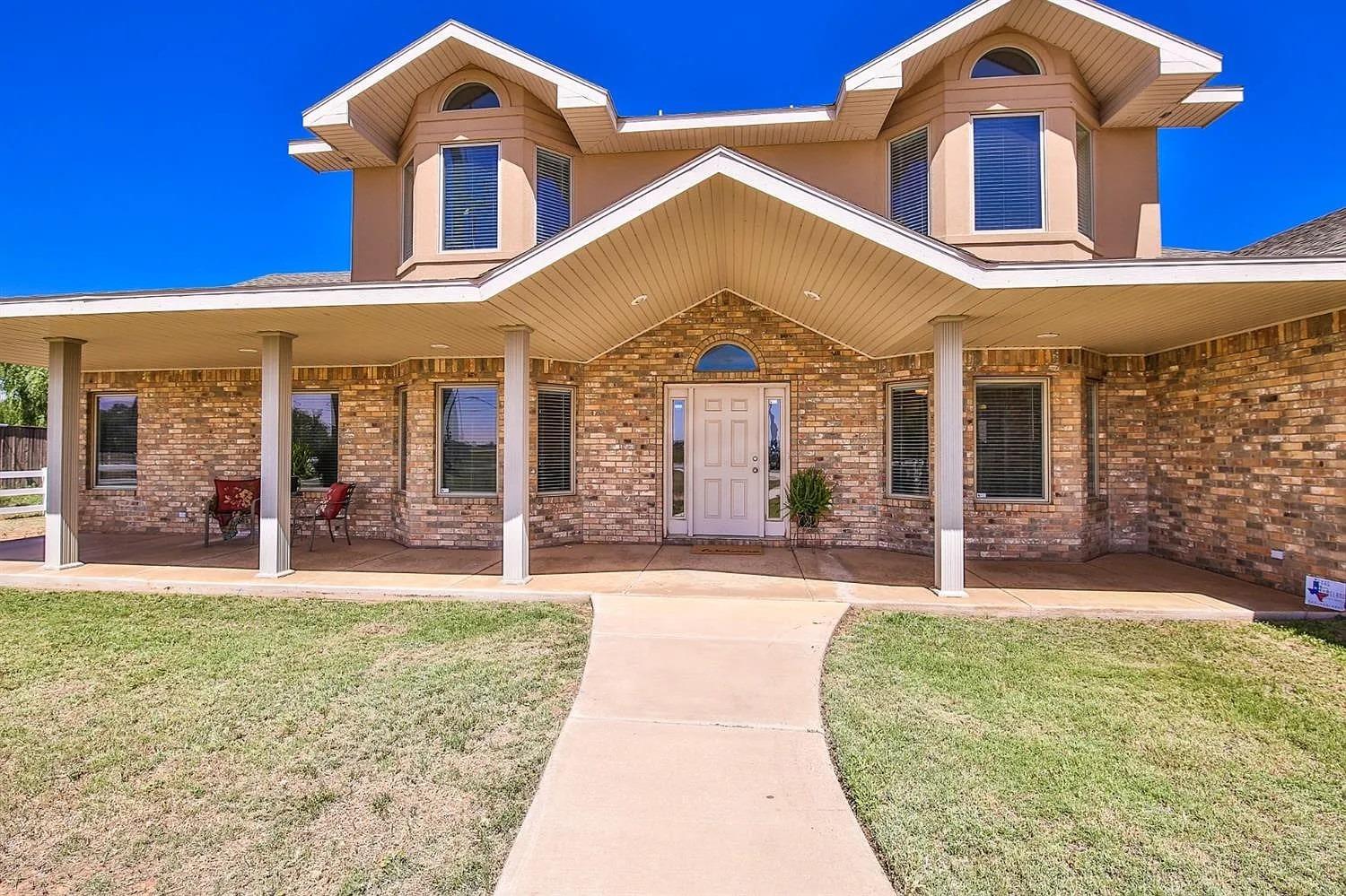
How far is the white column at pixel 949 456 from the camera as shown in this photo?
5898 millimetres

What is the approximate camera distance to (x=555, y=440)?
8828 millimetres

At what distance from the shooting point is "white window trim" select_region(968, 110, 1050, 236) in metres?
7.63

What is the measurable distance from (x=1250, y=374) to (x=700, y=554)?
6179 mm

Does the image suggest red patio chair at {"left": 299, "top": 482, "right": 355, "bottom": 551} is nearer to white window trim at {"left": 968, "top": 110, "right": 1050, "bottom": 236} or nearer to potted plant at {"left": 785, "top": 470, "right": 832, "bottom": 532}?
potted plant at {"left": 785, "top": 470, "right": 832, "bottom": 532}

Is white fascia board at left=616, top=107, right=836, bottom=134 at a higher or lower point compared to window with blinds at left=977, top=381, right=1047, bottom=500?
higher

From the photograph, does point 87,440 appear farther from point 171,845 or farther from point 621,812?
point 621,812

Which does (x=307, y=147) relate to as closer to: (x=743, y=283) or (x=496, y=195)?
(x=496, y=195)

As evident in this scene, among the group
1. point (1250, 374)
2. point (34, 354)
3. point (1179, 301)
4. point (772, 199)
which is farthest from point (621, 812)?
point (34, 354)

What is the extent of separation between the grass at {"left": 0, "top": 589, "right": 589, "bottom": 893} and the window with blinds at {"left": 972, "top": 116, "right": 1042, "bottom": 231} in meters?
6.98

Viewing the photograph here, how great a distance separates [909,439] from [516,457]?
516 centimetres

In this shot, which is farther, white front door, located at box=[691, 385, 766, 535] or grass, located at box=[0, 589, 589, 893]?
white front door, located at box=[691, 385, 766, 535]

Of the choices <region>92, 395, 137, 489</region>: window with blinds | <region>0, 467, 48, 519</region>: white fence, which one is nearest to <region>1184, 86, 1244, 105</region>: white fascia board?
<region>92, 395, 137, 489</region>: window with blinds

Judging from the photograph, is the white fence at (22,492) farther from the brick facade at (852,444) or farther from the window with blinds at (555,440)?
the window with blinds at (555,440)

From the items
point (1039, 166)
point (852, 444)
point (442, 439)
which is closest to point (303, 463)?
point (442, 439)
